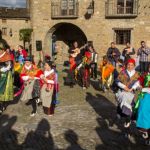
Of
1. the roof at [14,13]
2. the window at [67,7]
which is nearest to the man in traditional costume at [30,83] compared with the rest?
the window at [67,7]

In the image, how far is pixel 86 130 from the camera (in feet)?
26.9

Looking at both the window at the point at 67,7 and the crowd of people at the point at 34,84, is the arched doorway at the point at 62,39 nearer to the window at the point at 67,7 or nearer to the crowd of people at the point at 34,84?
the window at the point at 67,7

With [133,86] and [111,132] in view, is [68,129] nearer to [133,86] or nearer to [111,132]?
[111,132]

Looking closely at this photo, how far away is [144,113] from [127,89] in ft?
2.46

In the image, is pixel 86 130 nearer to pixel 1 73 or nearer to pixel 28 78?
pixel 28 78

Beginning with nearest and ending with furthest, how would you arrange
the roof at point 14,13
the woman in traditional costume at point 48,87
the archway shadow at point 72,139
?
1. the archway shadow at point 72,139
2. the woman in traditional costume at point 48,87
3. the roof at point 14,13

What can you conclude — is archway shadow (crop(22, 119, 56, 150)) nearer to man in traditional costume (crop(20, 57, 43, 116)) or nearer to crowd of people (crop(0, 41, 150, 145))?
man in traditional costume (crop(20, 57, 43, 116))

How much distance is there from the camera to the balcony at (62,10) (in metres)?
22.3

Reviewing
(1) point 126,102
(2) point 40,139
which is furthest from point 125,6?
(2) point 40,139

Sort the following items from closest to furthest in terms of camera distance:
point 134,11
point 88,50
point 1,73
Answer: point 1,73 < point 88,50 < point 134,11

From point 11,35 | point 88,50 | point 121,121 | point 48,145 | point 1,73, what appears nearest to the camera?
point 48,145

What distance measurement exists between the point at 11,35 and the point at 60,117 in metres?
31.3

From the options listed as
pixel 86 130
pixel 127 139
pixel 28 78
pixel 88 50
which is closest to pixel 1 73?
pixel 28 78

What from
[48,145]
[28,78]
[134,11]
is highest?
[134,11]
